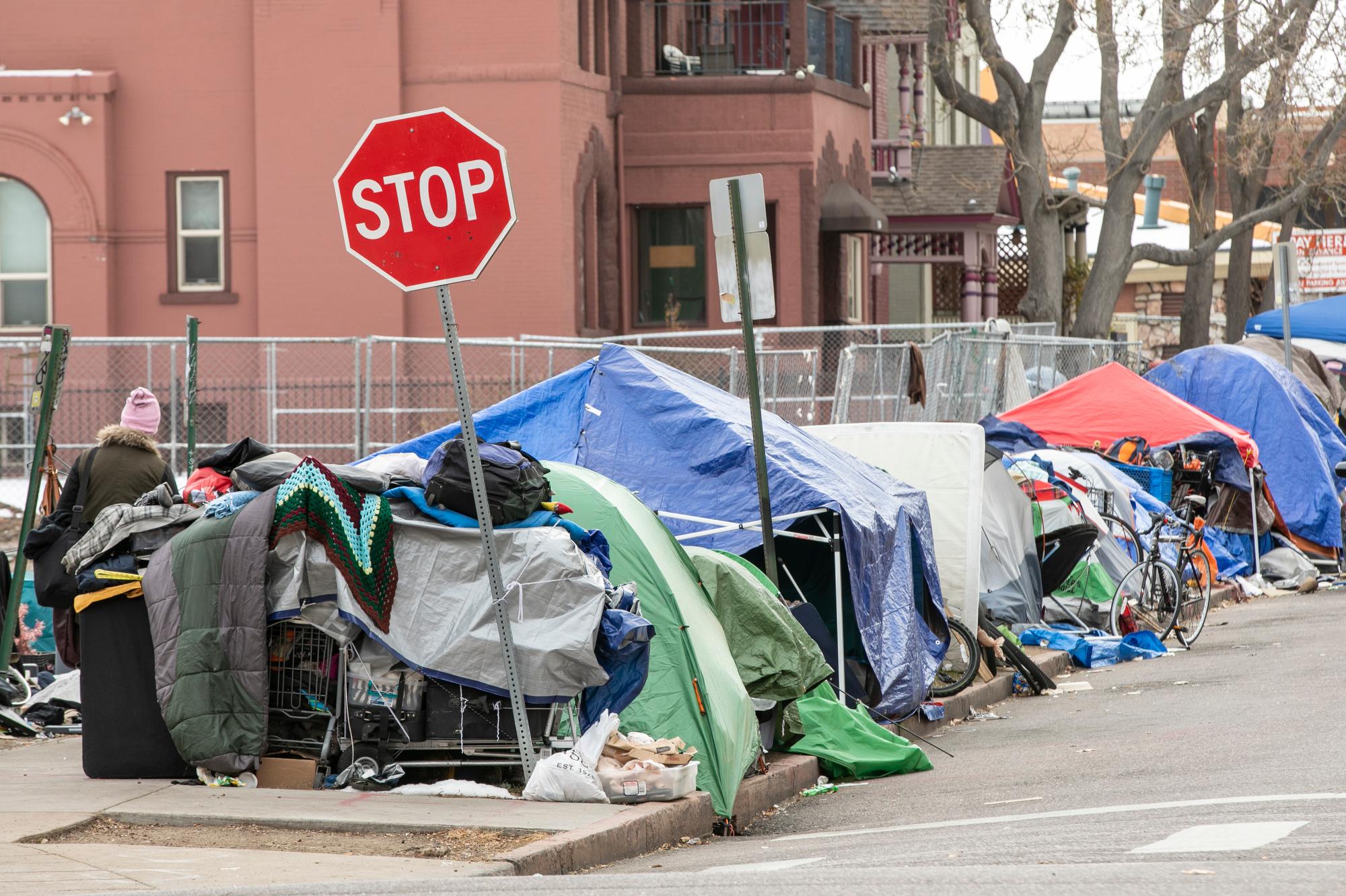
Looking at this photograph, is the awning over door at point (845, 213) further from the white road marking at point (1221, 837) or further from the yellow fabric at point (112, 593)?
the white road marking at point (1221, 837)

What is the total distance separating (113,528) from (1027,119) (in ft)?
69.3

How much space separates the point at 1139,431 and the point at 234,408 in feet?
37.5

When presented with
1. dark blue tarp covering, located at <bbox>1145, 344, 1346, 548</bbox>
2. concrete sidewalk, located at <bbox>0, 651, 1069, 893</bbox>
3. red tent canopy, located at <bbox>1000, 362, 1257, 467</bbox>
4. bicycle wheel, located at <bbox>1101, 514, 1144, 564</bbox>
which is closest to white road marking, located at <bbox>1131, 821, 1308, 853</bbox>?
concrete sidewalk, located at <bbox>0, 651, 1069, 893</bbox>

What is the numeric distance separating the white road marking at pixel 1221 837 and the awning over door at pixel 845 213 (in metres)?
20.2

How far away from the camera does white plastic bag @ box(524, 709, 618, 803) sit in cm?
809

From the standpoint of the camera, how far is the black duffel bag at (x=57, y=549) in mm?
10656

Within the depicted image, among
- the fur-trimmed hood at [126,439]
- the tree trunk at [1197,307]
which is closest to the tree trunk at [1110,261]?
the tree trunk at [1197,307]

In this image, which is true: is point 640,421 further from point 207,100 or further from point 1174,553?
point 207,100

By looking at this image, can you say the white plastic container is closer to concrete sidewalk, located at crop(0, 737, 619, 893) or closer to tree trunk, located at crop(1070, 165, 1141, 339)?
concrete sidewalk, located at crop(0, 737, 619, 893)

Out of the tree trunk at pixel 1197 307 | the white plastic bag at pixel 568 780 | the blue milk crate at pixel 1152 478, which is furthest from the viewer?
the tree trunk at pixel 1197 307

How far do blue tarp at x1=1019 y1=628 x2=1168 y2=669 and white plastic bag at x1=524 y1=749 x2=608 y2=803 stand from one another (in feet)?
24.2

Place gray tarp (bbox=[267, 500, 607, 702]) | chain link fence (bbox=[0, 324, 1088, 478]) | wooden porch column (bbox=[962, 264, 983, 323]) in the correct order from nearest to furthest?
gray tarp (bbox=[267, 500, 607, 702]) → chain link fence (bbox=[0, 324, 1088, 478]) → wooden porch column (bbox=[962, 264, 983, 323])

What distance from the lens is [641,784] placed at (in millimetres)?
8156

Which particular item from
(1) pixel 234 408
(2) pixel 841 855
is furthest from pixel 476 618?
(1) pixel 234 408
